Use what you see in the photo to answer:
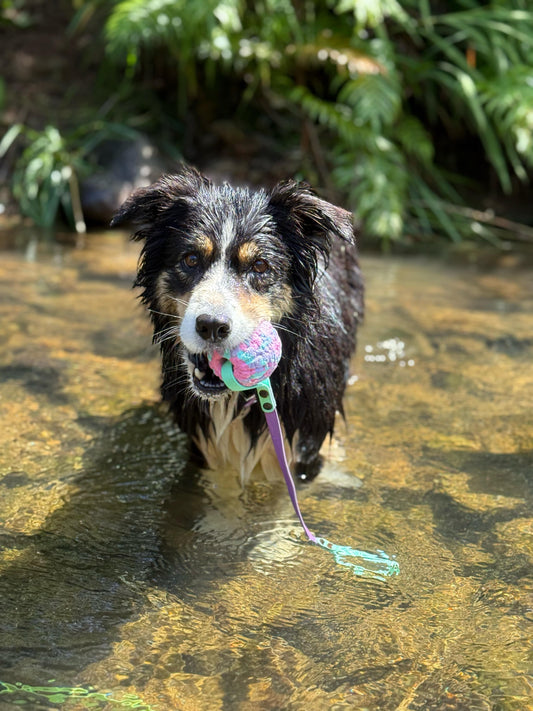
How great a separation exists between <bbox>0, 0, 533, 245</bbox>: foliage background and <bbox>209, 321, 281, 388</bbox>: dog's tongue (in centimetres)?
470

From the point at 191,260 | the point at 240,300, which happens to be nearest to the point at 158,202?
the point at 191,260

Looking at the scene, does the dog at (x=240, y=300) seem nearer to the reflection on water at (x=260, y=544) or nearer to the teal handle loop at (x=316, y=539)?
the teal handle loop at (x=316, y=539)

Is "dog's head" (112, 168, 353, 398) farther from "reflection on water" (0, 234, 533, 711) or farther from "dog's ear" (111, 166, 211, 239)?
"reflection on water" (0, 234, 533, 711)

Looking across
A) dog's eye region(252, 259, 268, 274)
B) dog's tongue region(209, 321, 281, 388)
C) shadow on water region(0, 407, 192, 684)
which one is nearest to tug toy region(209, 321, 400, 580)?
dog's tongue region(209, 321, 281, 388)

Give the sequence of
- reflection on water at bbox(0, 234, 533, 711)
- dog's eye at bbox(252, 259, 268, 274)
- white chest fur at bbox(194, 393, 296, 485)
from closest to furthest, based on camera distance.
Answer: reflection on water at bbox(0, 234, 533, 711), dog's eye at bbox(252, 259, 268, 274), white chest fur at bbox(194, 393, 296, 485)

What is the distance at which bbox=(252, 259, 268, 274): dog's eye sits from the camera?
9.56ft

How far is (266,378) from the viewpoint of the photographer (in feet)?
9.27

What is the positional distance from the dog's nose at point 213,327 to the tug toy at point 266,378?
7 centimetres

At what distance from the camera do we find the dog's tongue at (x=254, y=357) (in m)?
2.69

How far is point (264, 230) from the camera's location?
2.96 meters

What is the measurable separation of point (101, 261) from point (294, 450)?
3.94m

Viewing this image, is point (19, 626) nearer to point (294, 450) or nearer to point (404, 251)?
point (294, 450)

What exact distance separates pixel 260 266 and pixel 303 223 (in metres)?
0.29

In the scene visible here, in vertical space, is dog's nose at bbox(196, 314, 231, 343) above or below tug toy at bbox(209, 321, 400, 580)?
above
